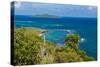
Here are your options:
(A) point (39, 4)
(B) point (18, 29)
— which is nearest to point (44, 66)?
(B) point (18, 29)

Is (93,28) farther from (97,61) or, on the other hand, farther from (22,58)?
(22,58)

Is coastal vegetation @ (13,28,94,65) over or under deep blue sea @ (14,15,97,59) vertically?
under

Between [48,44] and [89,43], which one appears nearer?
[48,44]

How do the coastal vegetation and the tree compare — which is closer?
the coastal vegetation

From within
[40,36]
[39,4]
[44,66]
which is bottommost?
[44,66]

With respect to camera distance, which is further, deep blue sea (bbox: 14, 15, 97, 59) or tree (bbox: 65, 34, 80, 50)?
tree (bbox: 65, 34, 80, 50)
